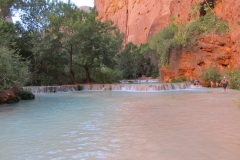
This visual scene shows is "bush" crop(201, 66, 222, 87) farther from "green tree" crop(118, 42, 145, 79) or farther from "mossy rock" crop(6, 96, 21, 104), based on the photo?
"green tree" crop(118, 42, 145, 79)

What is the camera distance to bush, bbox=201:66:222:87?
23.3m

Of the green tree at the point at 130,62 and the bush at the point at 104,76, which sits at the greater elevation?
the green tree at the point at 130,62

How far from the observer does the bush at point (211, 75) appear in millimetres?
23297

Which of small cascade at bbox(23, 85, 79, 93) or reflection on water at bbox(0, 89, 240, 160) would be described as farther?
small cascade at bbox(23, 85, 79, 93)

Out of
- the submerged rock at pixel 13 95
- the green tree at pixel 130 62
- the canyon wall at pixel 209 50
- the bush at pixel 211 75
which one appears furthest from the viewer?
the green tree at pixel 130 62

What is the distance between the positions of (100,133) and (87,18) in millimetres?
20241

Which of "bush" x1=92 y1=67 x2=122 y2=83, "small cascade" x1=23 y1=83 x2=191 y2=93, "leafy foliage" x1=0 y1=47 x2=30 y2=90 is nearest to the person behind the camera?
"leafy foliage" x1=0 y1=47 x2=30 y2=90

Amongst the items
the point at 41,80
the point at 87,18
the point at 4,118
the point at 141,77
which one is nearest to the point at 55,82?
the point at 41,80

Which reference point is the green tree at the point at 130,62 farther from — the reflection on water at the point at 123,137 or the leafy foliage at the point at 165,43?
the reflection on water at the point at 123,137

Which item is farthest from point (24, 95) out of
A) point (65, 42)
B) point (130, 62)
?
point (130, 62)

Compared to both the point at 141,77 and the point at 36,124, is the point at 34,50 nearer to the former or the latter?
the point at 36,124

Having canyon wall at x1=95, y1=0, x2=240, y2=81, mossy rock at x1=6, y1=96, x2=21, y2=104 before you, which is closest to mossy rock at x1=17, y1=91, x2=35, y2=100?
mossy rock at x1=6, y1=96, x2=21, y2=104

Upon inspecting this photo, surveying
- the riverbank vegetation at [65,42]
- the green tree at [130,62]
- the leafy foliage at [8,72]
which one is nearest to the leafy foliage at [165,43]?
the riverbank vegetation at [65,42]

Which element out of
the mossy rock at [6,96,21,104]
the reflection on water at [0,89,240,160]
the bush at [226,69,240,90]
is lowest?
the reflection on water at [0,89,240,160]
